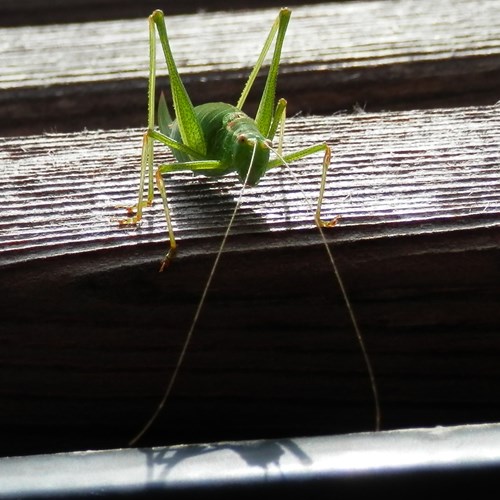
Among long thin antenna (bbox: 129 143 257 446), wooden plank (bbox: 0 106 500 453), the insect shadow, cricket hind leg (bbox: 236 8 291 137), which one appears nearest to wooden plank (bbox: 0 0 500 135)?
cricket hind leg (bbox: 236 8 291 137)

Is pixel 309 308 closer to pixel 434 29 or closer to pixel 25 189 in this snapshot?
pixel 25 189

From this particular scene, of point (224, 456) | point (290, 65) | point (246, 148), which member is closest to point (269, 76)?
point (290, 65)

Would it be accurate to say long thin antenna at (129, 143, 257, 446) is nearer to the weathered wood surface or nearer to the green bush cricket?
the weathered wood surface

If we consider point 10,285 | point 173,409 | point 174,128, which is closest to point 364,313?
point 173,409

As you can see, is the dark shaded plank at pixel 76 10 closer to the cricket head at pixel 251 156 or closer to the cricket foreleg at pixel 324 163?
the cricket head at pixel 251 156

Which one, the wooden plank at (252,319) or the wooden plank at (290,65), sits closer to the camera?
the wooden plank at (252,319)

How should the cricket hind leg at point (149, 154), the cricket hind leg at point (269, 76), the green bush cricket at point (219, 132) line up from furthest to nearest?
1. the cricket hind leg at point (269, 76)
2. the green bush cricket at point (219, 132)
3. the cricket hind leg at point (149, 154)

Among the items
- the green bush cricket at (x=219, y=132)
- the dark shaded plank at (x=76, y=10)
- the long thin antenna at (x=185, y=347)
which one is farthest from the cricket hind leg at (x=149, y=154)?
the dark shaded plank at (x=76, y=10)
